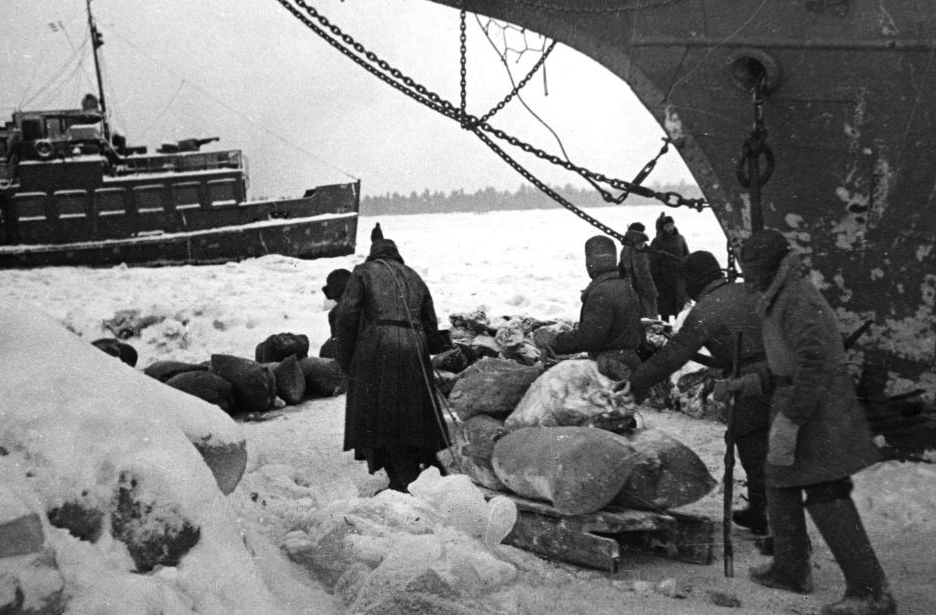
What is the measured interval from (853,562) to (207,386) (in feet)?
17.6

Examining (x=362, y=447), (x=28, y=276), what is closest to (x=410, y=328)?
(x=362, y=447)

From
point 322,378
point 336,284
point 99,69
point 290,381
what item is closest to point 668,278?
point 322,378

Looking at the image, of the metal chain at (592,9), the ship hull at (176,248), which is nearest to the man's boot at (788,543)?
the metal chain at (592,9)

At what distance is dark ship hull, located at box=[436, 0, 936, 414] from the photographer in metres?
4.52

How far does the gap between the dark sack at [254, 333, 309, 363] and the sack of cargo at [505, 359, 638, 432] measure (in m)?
4.39

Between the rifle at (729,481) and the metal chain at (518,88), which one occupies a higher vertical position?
the metal chain at (518,88)

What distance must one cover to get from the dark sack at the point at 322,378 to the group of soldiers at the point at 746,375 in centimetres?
201

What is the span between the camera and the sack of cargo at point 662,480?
402 cm

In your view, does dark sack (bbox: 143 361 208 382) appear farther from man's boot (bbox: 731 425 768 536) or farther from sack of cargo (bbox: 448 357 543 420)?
man's boot (bbox: 731 425 768 536)

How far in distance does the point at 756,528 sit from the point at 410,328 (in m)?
2.22

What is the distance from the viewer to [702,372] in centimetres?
679

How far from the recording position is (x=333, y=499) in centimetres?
424

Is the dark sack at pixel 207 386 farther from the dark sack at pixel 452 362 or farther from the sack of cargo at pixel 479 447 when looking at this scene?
the sack of cargo at pixel 479 447

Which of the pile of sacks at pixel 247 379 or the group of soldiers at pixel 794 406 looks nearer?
the group of soldiers at pixel 794 406
